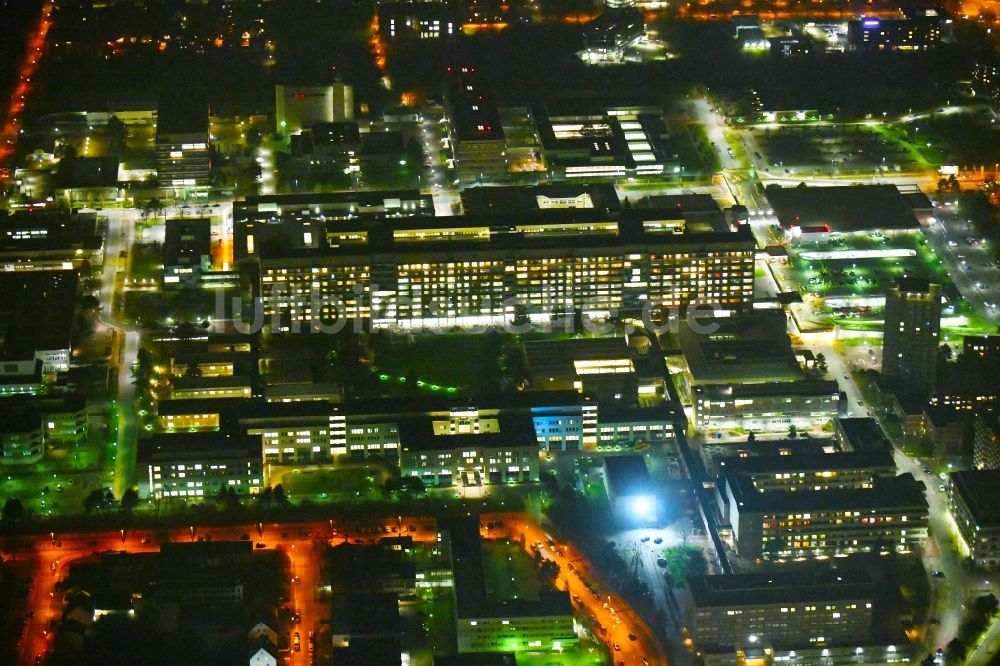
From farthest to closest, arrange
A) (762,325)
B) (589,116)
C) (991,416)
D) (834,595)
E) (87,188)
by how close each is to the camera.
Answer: (589,116), (87,188), (762,325), (991,416), (834,595)

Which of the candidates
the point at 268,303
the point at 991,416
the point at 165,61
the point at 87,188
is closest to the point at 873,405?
the point at 991,416

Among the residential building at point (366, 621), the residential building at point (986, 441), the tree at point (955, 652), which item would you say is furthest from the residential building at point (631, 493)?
the residential building at point (986, 441)

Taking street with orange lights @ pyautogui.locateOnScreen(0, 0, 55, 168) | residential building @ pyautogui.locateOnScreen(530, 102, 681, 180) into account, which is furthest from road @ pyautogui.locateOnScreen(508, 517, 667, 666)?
street with orange lights @ pyautogui.locateOnScreen(0, 0, 55, 168)

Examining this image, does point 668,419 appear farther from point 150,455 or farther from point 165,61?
point 165,61

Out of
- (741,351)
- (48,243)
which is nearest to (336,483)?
(741,351)

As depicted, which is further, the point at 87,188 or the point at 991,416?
the point at 87,188

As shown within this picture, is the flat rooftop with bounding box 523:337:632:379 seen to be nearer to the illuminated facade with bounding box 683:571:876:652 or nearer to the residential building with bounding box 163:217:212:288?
the residential building with bounding box 163:217:212:288
